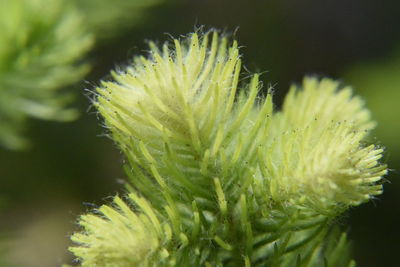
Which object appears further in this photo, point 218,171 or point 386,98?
point 386,98

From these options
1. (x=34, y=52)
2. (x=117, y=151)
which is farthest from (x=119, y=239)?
(x=117, y=151)

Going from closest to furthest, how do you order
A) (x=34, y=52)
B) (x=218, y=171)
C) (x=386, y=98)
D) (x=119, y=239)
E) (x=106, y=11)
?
(x=119, y=239)
(x=218, y=171)
(x=34, y=52)
(x=106, y=11)
(x=386, y=98)

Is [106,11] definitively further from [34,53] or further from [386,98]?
[386,98]

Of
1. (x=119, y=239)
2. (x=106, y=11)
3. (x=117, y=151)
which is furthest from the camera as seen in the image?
(x=117, y=151)

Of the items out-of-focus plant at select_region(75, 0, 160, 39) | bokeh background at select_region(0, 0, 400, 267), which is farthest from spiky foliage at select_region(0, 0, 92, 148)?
bokeh background at select_region(0, 0, 400, 267)

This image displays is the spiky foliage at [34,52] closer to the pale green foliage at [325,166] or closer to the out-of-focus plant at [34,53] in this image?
the out-of-focus plant at [34,53]

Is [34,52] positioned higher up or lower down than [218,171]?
higher up
